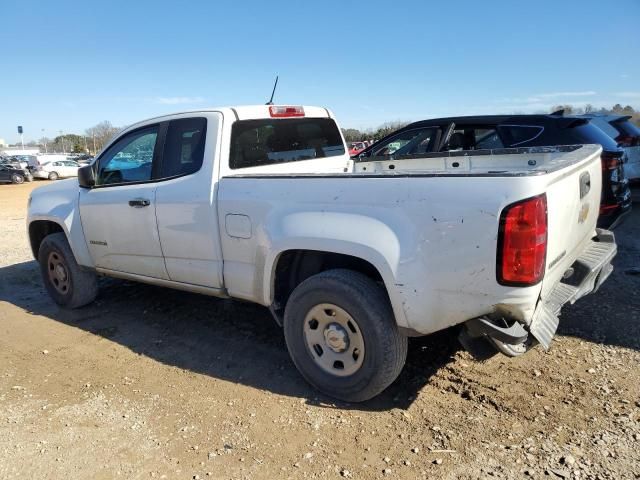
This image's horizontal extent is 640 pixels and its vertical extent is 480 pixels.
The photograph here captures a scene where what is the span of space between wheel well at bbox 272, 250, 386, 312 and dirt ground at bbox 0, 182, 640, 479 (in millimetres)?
589

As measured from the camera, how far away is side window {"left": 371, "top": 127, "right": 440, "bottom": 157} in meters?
6.77

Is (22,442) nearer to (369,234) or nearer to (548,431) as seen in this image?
(369,234)

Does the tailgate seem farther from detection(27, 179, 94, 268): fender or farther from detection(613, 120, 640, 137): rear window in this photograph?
detection(613, 120, 640, 137): rear window

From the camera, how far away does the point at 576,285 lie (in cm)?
318

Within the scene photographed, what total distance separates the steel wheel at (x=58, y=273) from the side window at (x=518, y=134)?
5354 millimetres

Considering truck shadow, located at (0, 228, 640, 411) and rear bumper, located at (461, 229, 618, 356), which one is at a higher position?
rear bumper, located at (461, 229, 618, 356)

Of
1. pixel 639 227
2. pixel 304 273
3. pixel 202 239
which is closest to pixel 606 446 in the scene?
pixel 304 273

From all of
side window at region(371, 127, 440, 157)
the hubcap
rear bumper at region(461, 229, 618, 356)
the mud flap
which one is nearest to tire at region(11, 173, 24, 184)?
side window at region(371, 127, 440, 157)

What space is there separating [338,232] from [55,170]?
36566 millimetres

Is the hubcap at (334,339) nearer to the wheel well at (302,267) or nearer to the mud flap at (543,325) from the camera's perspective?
the wheel well at (302,267)

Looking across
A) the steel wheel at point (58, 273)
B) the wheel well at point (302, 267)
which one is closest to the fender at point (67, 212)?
the steel wheel at point (58, 273)

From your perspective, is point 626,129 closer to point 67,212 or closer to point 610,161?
point 610,161

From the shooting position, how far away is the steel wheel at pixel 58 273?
17.4ft

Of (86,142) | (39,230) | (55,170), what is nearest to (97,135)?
(86,142)
